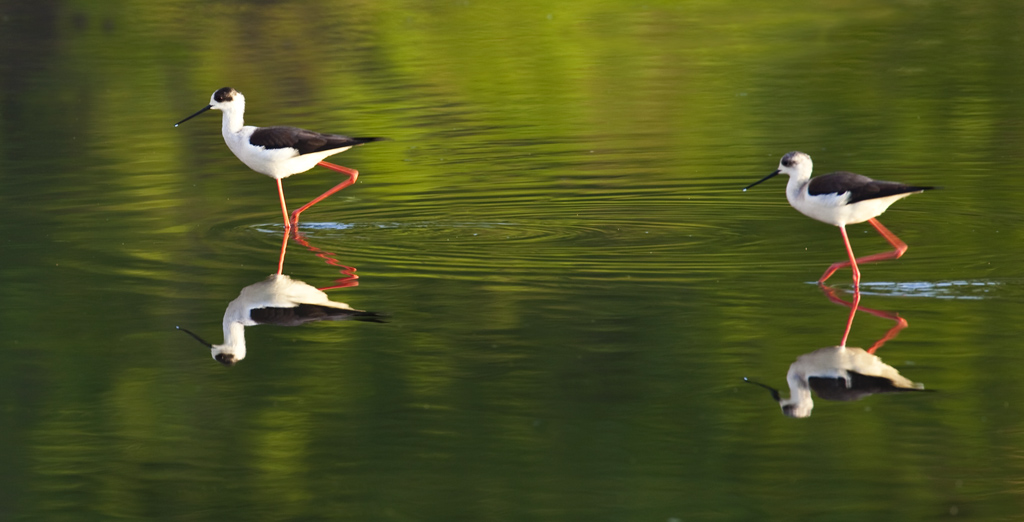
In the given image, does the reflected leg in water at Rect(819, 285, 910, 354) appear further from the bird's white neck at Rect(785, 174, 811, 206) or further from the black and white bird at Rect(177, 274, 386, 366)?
the black and white bird at Rect(177, 274, 386, 366)

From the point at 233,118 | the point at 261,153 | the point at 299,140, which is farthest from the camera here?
the point at 233,118

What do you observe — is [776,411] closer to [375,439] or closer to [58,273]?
[375,439]

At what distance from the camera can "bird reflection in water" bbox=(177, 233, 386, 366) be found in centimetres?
924

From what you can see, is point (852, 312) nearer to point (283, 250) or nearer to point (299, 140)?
point (283, 250)

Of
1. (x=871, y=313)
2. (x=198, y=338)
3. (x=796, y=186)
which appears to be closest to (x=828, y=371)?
(x=871, y=313)

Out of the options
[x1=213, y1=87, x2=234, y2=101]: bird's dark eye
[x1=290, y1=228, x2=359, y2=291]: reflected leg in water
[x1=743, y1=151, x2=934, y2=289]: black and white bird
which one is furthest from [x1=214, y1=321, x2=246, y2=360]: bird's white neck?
[x1=213, y1=87, x2=234, y2=101]: bird's dark eye

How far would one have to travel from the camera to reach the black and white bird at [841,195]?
9789 millimetres

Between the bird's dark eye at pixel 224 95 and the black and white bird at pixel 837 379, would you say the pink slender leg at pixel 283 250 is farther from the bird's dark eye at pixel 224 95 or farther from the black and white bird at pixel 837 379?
the black and white bird at pixel 837 379

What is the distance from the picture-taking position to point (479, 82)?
2417cm

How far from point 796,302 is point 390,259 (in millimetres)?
3145

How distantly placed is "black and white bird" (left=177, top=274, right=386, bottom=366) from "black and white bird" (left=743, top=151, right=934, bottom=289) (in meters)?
2.81

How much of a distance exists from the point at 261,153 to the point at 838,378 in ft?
20.9

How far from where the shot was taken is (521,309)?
9.80 metres

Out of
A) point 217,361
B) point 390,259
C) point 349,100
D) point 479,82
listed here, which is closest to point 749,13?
point 479,82
